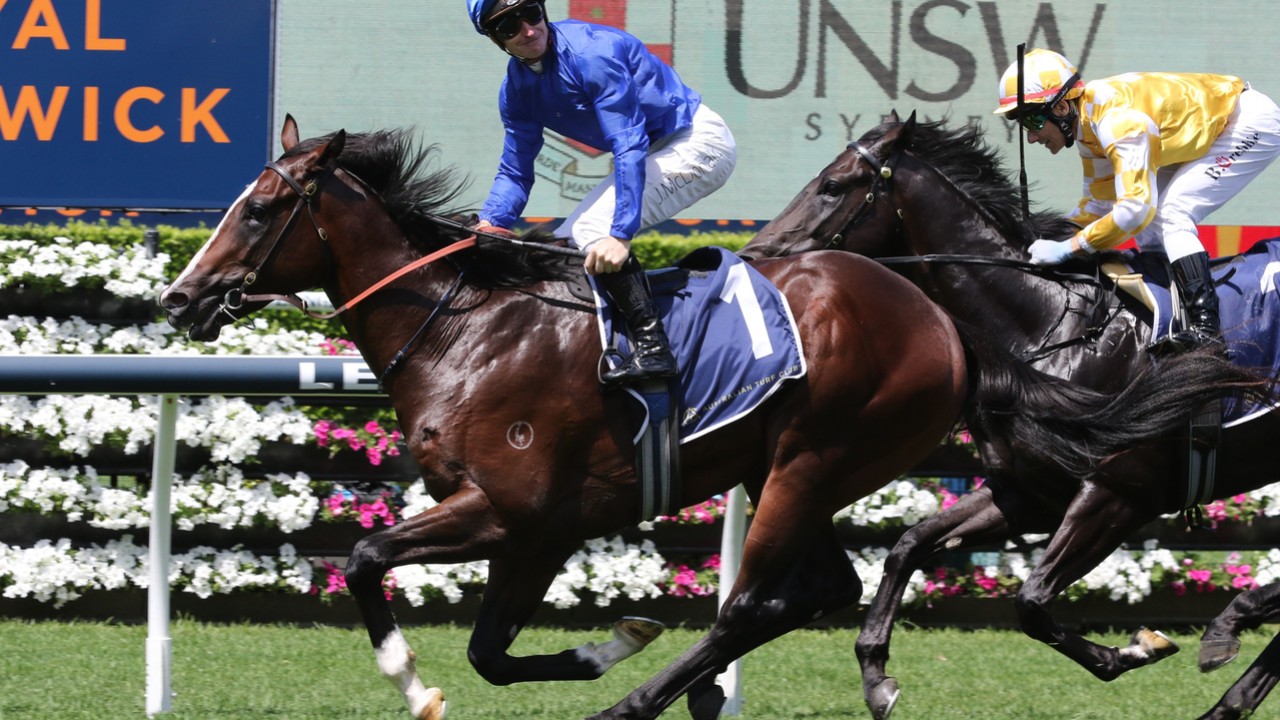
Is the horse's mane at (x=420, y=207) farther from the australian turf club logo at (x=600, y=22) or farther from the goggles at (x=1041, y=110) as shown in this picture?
the australian turf club logo at (x=600, y=22)

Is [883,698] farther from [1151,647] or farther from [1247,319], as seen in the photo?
[1247,319]

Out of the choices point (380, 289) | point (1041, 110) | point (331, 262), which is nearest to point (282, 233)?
point (331, 262)

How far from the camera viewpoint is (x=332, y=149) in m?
3.82

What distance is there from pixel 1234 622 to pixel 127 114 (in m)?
5.32

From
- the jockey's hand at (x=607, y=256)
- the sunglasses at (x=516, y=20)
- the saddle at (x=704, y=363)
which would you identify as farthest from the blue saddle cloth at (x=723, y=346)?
the sunglasses at (x=516, y=20)

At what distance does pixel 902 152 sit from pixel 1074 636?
158 cm

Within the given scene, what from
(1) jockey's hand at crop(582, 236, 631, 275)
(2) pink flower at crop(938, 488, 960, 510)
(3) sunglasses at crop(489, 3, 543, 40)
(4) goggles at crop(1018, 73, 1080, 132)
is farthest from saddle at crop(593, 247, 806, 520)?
(2) pink flower at crop(938, 488, 960, 510)

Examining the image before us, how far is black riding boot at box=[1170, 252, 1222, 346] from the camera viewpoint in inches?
173

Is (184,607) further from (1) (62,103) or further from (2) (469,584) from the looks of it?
(1) (62,103)

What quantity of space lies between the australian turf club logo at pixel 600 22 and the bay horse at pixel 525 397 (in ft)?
11.0

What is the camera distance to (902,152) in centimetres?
487

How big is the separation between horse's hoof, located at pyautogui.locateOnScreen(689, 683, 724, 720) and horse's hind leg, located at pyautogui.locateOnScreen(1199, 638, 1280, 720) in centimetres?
137

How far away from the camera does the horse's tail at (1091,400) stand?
424cm

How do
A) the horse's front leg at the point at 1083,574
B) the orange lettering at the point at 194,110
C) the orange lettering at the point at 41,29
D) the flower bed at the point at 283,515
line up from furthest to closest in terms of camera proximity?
the orange lettering at the point at 194,110 < the orange lettering at the point at 41,29 < the flower bed at the point at 283,515 < the horse's front leg at the point at 1083,574
